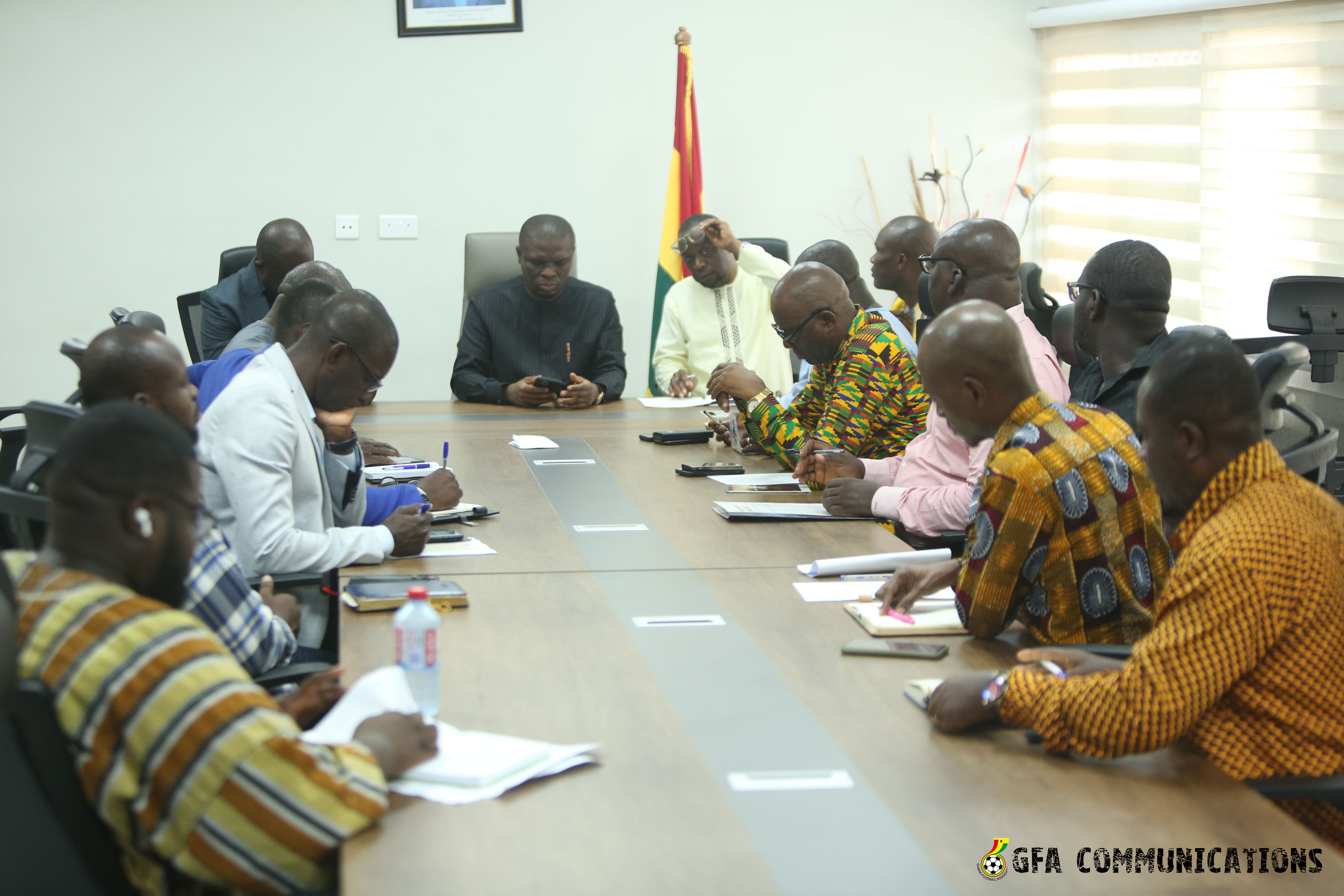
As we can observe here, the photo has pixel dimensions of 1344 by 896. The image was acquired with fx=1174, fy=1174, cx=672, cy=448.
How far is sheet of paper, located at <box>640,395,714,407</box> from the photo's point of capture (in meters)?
4.65

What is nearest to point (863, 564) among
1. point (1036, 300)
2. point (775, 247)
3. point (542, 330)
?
point (1036, 300)

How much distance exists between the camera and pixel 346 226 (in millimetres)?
5969

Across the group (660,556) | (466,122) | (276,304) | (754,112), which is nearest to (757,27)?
(754,112)

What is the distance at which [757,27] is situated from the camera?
6.09 m

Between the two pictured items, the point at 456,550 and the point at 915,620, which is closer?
the point at 915,620

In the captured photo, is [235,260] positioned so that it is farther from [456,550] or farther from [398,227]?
[456,550]

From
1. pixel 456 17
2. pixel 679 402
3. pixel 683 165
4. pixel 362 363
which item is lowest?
pixel 679 402


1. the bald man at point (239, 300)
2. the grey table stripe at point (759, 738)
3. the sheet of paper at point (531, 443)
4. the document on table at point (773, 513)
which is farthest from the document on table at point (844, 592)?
the bald man at point (239, 300)

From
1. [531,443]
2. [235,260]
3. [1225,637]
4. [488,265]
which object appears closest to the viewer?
[1225,637]

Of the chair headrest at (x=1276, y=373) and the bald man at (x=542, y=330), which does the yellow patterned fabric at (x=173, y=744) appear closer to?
the chair headrest at (x=1276, y=373)

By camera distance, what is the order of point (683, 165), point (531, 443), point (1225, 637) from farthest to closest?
point (683, 165) < point (531, 443) < point (1225, 637)

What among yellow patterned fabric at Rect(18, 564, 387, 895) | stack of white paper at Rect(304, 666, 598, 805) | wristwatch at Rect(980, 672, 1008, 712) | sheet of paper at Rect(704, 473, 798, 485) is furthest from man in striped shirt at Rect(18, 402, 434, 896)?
sheet of paper at Rect(704, 473, 798, 485)

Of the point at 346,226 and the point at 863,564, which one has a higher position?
the point at 346,226

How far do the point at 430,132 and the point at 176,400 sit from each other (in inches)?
161
